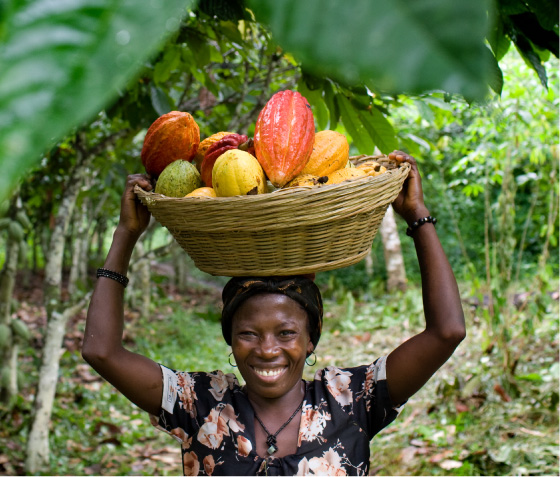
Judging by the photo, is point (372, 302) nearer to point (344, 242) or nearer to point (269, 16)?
point (344, 242)

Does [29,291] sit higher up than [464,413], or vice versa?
[29,291]

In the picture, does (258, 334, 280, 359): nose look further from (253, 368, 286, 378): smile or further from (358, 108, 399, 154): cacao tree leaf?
(358, 108, 399, 154): cacao tree leaf

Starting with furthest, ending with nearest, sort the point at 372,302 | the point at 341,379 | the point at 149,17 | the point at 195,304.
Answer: the point at 195,304, the point at 372,302, the point at 341,379, the point at 149,17

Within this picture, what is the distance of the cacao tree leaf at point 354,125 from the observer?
1334 millimetres

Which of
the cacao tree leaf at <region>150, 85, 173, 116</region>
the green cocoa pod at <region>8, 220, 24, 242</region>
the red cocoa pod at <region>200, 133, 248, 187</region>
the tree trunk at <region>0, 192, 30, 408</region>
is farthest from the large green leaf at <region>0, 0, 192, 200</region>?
the green cocoa pod at <region>8, 220, 24, 242</region>

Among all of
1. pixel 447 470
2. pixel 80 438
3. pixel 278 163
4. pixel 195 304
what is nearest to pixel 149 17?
pixel 278 163

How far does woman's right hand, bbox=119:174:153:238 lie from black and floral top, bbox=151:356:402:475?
0.35 meters

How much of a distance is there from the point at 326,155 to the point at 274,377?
20.9 inches

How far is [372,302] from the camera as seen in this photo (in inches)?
258

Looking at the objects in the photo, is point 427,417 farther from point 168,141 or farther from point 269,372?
point 168,141

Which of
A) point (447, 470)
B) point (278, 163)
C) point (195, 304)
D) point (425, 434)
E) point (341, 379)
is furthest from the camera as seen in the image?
point (195, 304)

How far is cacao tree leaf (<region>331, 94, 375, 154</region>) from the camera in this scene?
1.33 m

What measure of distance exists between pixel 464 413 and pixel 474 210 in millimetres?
5445

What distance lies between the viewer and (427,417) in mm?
3275
